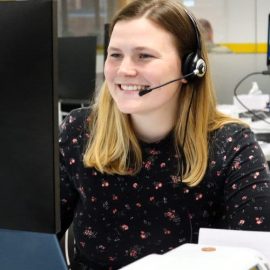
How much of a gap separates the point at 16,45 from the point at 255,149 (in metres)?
0.66

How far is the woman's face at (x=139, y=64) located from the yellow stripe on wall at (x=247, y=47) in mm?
2552

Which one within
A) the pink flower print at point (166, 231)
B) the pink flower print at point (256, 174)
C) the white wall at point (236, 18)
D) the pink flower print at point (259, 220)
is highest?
the white wall at point (236, 18)

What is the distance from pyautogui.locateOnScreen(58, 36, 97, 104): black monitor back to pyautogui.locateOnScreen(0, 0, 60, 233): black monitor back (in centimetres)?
192

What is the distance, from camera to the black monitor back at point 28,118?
1.91 feet

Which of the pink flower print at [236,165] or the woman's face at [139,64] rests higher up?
the woman's face at [139,64]

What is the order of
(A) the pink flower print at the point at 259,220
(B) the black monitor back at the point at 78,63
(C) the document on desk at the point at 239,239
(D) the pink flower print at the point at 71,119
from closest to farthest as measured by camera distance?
(C) the document on desk at the point at 239,239, (A) the pink flower print at the point at 259,220, (D) the pink flower print at the point at 71,119, (B) the black monitor back at the point at 78,63

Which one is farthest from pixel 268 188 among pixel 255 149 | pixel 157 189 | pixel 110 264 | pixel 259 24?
pixel 259 24

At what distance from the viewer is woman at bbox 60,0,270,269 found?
41.1 inches

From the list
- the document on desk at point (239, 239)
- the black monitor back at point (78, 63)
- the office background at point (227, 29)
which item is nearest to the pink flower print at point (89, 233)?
the document on desk at point (239, 239)

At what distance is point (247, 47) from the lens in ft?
11.8

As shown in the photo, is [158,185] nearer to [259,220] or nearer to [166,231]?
[166,231]

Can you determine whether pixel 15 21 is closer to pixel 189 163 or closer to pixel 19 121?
pixel 19 121

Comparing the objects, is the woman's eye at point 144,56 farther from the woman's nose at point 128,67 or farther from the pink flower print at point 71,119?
the pink flower print at point 71,119

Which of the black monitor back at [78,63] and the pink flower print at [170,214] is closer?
the pink flower print at [170,214]
